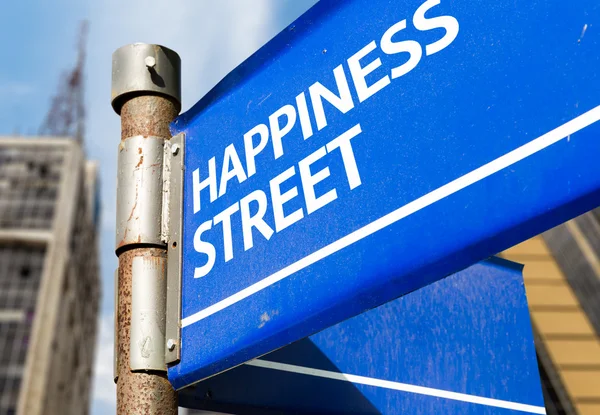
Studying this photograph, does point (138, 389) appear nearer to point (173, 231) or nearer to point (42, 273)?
point (173, 231)

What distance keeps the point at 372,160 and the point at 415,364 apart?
2.77 feet

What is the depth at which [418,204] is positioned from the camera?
51.1 inches

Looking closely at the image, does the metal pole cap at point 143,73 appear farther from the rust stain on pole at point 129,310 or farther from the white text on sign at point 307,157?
the white text on sign at point 307,157

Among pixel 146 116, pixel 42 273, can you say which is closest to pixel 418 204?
pixel 146 116

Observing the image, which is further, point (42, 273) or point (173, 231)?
point (42, 273)

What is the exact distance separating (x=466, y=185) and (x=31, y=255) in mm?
48329

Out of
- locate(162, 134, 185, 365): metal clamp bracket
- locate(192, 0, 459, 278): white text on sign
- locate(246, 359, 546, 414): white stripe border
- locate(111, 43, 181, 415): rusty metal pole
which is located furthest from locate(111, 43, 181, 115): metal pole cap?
locate(246, 359, 546, 414): white stripe border

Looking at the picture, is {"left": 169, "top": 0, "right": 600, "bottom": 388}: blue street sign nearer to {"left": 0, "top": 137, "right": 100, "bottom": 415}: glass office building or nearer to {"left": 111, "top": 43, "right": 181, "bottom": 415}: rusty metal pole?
{"left": 111, "top": 43, "right": 181, "bottom": 415}: rusty metal pole

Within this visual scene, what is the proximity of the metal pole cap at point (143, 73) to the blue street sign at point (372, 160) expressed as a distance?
6.4 inches

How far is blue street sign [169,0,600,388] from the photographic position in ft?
3.78

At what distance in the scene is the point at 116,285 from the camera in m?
1.76

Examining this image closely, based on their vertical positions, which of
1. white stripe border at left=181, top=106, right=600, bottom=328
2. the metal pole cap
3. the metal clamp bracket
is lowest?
white stripe border at left=181, top=106, right=600, bottom=328

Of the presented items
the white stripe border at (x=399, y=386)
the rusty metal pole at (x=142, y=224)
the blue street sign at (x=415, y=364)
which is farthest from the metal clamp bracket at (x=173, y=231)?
the white stripe border at (x=399, y=386)

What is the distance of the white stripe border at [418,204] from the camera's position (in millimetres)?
1119
